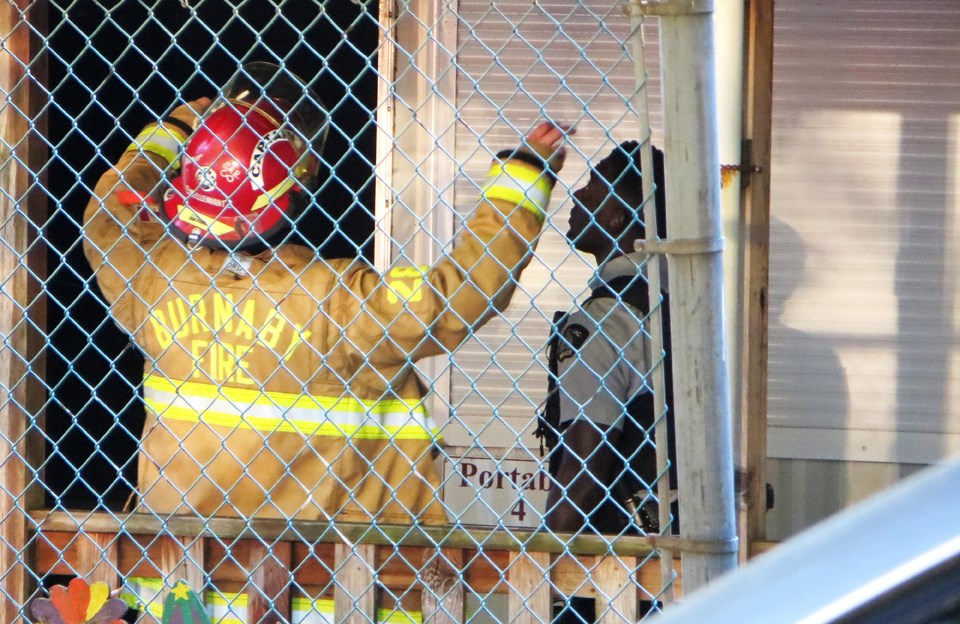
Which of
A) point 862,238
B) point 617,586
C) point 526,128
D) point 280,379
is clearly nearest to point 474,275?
point 280,379

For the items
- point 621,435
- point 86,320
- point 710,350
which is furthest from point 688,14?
point 86,320

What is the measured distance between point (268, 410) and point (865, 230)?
2.69 meters

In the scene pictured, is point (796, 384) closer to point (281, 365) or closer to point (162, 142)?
point (281, 365)

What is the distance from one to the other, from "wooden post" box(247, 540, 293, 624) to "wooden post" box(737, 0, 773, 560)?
1.17m

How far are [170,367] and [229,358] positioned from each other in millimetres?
228

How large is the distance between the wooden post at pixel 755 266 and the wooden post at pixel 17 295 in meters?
1.89

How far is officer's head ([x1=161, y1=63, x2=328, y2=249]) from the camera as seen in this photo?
380 centimetres

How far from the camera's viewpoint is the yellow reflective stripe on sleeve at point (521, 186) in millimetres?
3352

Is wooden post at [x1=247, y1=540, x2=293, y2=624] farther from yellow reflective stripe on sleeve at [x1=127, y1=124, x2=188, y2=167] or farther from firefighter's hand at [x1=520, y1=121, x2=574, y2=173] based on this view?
yellow reflective stripe on sleeve at [x1=127, y1=124, x2=188, y2=167]

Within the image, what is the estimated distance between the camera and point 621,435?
3.84 metres

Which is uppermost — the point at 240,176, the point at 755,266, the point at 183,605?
the point at 240,176

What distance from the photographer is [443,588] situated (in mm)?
3170

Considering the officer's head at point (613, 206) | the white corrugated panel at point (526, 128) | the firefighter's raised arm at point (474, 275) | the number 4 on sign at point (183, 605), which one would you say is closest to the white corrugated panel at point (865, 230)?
the white corrugated panel at point (526, 128)

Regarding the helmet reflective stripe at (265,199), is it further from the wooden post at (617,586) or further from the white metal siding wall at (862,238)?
the white metal siding wall at (862,238)
